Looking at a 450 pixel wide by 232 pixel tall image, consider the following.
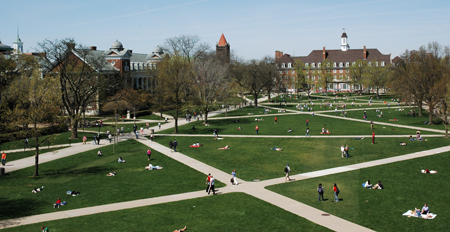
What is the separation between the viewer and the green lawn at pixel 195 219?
1888 cm

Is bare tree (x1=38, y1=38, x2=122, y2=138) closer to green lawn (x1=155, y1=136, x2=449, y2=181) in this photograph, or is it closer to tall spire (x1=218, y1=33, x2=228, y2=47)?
green lawn (x1=155, y1=136, x2=449, y2=181)

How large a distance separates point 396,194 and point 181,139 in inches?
1050

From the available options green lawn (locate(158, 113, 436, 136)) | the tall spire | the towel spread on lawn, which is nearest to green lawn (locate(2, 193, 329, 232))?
the towel spread on lawn

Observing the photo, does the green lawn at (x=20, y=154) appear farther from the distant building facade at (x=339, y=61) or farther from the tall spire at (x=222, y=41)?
the tall spire at (x=222, y=41)

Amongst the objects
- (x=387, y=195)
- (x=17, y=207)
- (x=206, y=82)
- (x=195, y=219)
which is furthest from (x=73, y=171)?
(x=206, y=82)

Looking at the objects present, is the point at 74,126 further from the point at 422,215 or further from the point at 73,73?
the point at 422,215

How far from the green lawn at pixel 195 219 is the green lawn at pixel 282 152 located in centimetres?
635

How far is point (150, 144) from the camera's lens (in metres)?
42.3

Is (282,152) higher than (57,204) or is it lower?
higher

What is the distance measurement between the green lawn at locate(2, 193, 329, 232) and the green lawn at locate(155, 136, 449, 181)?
635 cm

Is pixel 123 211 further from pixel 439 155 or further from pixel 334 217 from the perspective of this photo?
pixel 439 155

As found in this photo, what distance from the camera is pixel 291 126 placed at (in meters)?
54.0

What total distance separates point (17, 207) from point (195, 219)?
35.6 feet

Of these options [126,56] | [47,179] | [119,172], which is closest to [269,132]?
[119,172]
